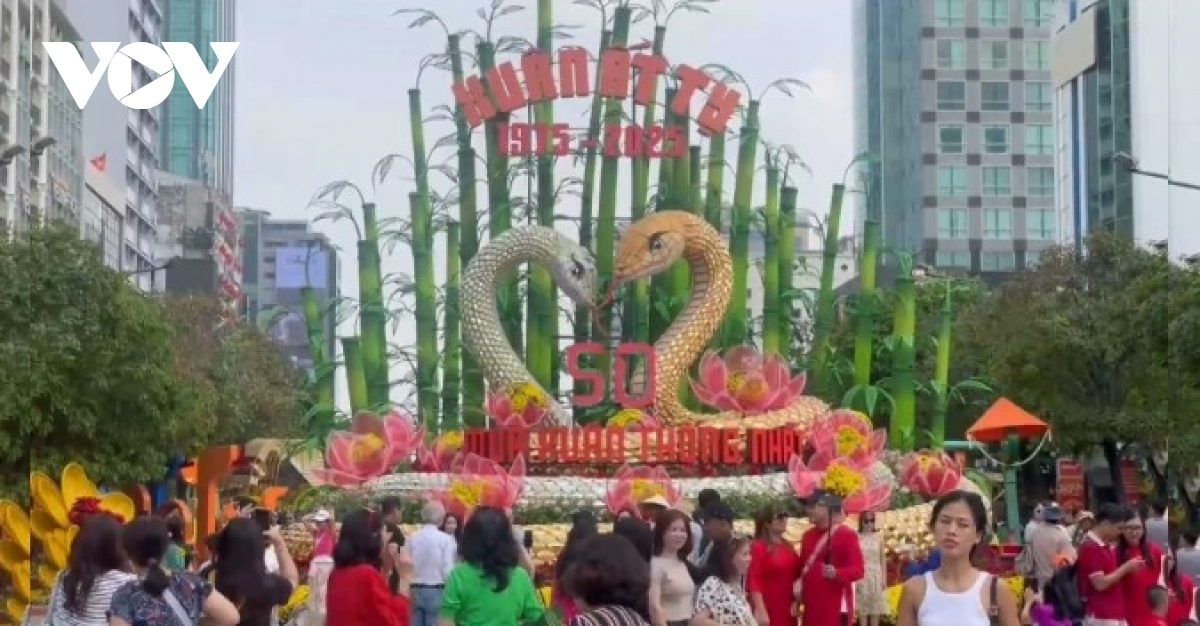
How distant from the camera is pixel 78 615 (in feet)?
28.3

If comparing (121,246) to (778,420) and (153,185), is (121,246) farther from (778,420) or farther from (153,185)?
(778,420)

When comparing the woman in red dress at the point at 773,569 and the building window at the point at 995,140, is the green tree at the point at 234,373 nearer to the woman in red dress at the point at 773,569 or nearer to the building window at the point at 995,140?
the woman in red dress at the point at 773,569

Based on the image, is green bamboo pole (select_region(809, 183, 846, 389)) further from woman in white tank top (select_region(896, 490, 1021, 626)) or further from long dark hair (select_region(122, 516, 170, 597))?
woman in white tank top (select_region(896, 490, 1021, 626))

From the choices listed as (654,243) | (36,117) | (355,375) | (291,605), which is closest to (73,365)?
(355,375)

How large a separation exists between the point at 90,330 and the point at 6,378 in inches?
58.1

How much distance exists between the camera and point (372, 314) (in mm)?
29859

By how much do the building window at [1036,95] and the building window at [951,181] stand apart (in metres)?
3.27

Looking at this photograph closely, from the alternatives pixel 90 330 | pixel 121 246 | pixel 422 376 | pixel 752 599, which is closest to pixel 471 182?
pixel 422 376

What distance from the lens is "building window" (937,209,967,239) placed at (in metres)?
85.7

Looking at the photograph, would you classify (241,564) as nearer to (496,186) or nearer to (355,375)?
(355,375)

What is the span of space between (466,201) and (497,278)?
333 centimetres

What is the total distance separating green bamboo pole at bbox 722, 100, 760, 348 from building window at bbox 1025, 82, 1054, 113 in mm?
55798

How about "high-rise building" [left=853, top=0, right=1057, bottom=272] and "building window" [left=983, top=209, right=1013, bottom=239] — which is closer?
"high-rise building" [left=853, top=0, right=1057, bottom=272]

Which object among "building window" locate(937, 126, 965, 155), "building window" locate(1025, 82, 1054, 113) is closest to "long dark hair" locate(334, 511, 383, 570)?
"building window" locate(937, 126, 965, 155)
